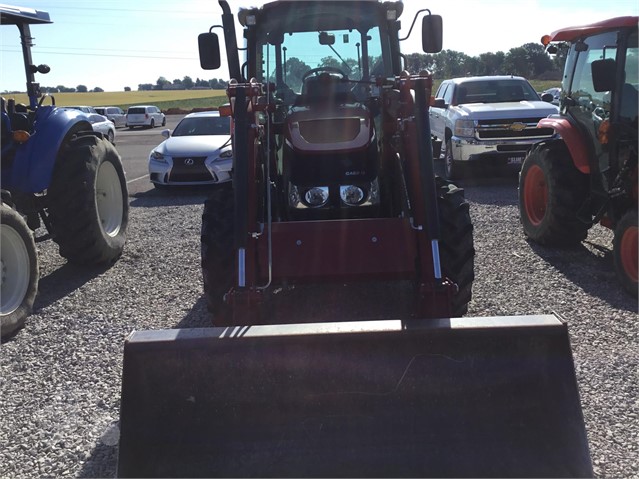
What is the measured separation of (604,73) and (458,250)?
2.53 metres

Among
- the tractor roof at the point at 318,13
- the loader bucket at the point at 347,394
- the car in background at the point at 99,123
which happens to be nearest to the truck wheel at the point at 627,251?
the tractor roof at the point at 318,13

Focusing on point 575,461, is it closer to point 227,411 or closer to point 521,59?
point 227,411

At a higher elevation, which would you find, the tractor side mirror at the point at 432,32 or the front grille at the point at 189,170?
the tractor side mirror at the point at 432,32

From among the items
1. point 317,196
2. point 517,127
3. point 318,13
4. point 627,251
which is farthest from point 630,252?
point 517,127

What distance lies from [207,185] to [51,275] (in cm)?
514

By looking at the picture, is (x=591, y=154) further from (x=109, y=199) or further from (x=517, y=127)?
(x=109, y=199)

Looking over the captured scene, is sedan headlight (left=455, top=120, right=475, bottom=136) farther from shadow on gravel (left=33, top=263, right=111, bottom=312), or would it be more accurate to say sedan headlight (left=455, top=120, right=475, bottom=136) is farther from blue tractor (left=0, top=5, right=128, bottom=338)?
shadow on gravel (left=33, top=263, right=111, bottom=312)

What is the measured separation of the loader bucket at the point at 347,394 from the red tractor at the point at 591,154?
280 centimetres

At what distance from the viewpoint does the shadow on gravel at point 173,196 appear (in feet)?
34.6

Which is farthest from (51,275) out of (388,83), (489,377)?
(489,377)

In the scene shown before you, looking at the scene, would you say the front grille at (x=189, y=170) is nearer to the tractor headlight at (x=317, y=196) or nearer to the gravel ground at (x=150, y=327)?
the gravel ground at (x=150, y=327)

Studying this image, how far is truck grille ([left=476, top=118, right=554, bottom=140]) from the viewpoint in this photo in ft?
35.2

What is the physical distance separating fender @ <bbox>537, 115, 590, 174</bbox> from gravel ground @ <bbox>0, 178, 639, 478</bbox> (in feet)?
3.02

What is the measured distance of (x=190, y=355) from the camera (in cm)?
281
